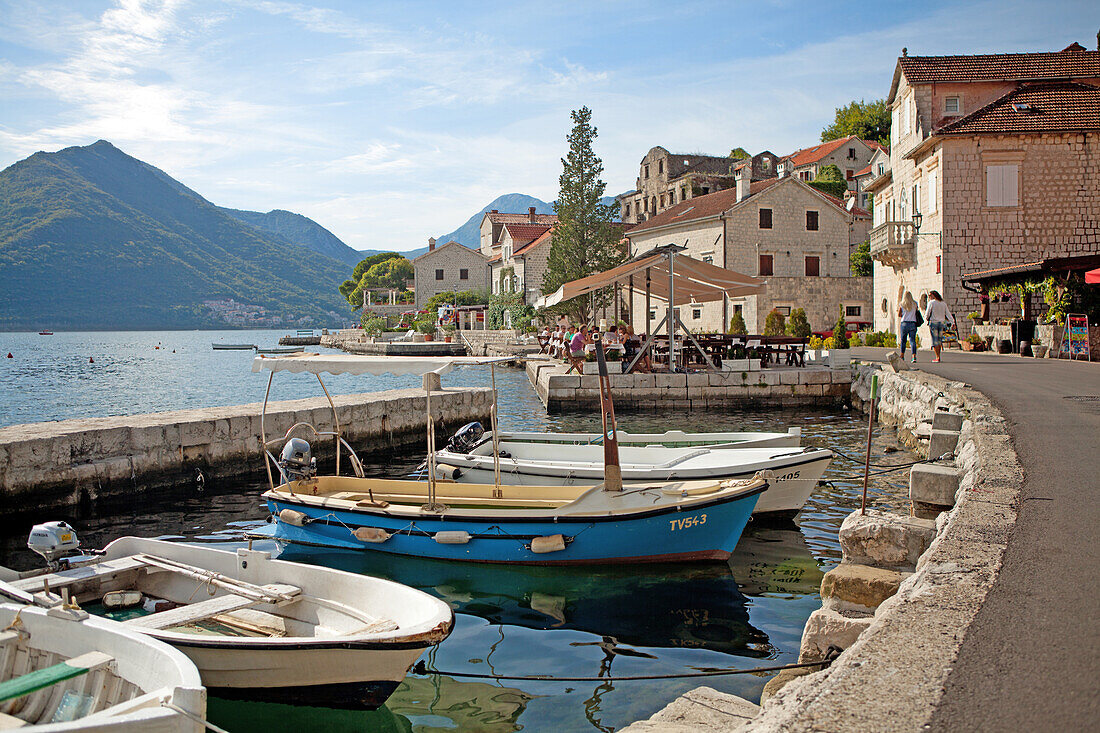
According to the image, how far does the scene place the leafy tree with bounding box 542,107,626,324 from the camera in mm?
49094

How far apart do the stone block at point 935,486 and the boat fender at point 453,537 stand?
4.51 m

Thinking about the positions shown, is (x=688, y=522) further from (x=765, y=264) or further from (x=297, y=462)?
(x=765, y=264)

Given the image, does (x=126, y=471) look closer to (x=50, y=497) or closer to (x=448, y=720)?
(x=50, y=497)

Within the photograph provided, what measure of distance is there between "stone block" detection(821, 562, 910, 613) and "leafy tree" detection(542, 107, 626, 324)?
43.0 meters

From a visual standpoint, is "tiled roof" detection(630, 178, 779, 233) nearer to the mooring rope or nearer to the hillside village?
the hillside village

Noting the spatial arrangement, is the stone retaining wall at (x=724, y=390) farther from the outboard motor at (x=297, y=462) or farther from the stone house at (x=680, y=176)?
the stone house at (x=680, y=176)

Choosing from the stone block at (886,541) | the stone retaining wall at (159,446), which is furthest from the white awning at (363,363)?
the stone block at (886,541)

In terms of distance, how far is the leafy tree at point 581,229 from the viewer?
49.1 meters

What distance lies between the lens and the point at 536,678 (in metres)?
5.43

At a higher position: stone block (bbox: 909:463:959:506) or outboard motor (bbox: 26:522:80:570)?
stone block (bbox: 909:463:959:506)

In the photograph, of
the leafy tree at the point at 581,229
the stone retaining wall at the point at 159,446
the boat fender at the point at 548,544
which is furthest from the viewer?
the leafy tree at the point at 581,229

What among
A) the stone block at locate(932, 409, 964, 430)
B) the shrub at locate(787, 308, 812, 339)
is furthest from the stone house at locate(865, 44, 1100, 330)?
the stone block at locate(932, 409, 964, 430)

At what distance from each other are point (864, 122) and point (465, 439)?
70876 mm

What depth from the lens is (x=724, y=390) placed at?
22000 millimetres
